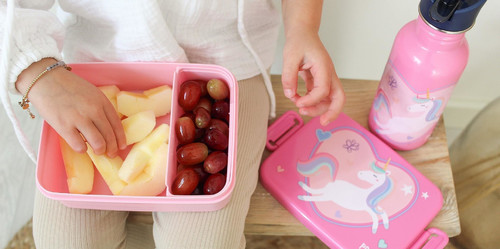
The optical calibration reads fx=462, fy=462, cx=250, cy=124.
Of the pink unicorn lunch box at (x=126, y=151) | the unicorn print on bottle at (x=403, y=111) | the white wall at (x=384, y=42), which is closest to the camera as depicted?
the pink unicorn lunch box at (x=126, y=151)

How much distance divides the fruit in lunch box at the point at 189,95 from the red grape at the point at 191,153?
6 centimetres

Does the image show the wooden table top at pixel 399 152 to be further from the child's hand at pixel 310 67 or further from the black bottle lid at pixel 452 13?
the black bottle lid at pixel 452 13

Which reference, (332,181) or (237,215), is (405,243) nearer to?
(332,181)

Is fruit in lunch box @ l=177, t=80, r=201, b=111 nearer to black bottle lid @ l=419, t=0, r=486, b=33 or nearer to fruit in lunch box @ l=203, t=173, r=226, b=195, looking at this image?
fruit in lunch box @ l=203, t=173, r=226, b=195

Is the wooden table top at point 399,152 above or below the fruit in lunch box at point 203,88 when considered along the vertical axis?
below

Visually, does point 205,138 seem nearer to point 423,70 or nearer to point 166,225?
point 166,225

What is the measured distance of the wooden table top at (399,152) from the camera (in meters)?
0.74

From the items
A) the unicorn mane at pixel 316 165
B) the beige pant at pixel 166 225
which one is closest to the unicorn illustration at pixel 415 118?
the unicorn mane at pixel 316 165

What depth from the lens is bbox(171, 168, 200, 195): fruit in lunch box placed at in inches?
21.6

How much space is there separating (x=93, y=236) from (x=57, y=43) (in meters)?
0.27

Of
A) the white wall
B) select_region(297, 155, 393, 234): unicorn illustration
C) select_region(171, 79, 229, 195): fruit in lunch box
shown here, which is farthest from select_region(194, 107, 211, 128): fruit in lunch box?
the white wall

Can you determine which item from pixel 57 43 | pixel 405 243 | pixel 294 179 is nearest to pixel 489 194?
pixel 405 243

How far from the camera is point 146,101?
63cm

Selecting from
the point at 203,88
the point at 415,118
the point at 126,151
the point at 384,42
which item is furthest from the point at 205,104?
the point at 384,42
